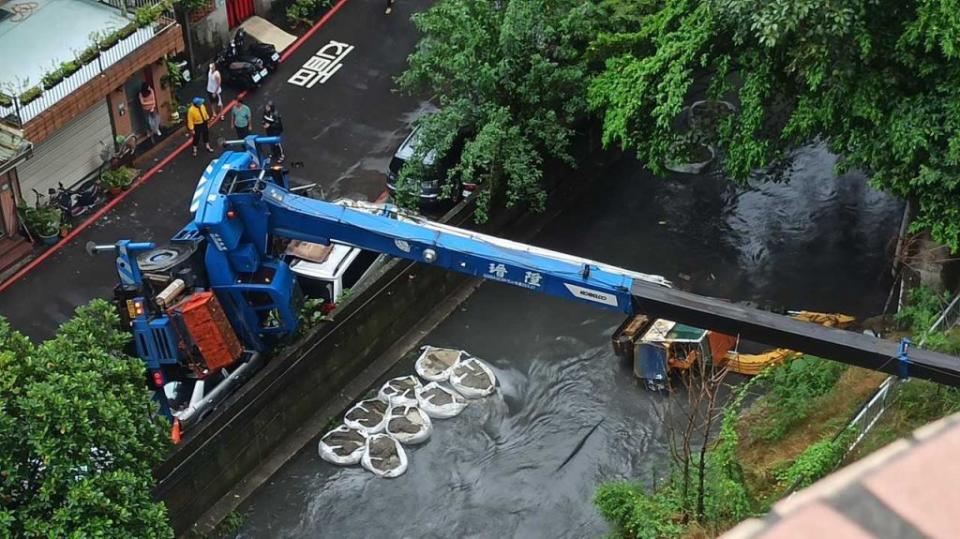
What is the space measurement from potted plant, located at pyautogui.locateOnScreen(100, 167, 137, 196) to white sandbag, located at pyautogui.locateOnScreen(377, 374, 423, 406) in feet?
30.8

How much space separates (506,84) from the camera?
25438 mm

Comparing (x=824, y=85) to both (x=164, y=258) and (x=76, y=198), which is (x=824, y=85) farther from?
(x=76, y=198)

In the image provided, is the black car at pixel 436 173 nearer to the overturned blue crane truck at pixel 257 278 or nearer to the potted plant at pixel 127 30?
the overturned blue crane truck at pixel 257 278

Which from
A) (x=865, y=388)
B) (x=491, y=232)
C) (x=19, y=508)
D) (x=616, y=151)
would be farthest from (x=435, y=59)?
(x=19, y=508)

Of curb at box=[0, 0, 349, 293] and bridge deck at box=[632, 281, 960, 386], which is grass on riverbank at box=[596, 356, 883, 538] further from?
curb at box=[0, 0, 349, 293]

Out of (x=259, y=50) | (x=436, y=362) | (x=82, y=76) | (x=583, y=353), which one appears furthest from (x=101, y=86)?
(x=583, y=353)

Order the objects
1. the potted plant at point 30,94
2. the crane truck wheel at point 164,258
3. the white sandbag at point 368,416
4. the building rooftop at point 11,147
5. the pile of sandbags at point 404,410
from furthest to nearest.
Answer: the potted plant at point 30,94
the building rooftop at point 11,147
the white sandbag at point 368,416
the pile of sandbags at point 404,410
the crane truck wheel at point 164,258

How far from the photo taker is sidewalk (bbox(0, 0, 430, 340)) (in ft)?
85.5

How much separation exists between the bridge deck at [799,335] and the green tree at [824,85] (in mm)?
4317

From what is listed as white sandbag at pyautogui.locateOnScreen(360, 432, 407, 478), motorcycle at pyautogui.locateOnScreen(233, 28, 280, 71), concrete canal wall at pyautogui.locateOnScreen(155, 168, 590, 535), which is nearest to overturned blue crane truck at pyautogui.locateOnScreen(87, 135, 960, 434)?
concrete canal wall at pyautogui.locateOnScreen(155, 168, 590, 535)

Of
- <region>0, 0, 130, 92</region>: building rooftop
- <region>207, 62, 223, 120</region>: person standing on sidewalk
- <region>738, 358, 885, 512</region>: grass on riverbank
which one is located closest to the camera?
<region>738, 358, 885, 512</region>: grass on riverbank

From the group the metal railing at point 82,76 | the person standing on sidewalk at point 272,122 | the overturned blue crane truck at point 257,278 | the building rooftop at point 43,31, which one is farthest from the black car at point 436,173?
the building rooftop at point 43,31

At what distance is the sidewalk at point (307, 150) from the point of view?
26062mm

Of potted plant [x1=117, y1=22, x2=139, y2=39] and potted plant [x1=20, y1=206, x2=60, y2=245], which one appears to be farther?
potted plant [x1=117, y1=22, x2=139, y2=39]
